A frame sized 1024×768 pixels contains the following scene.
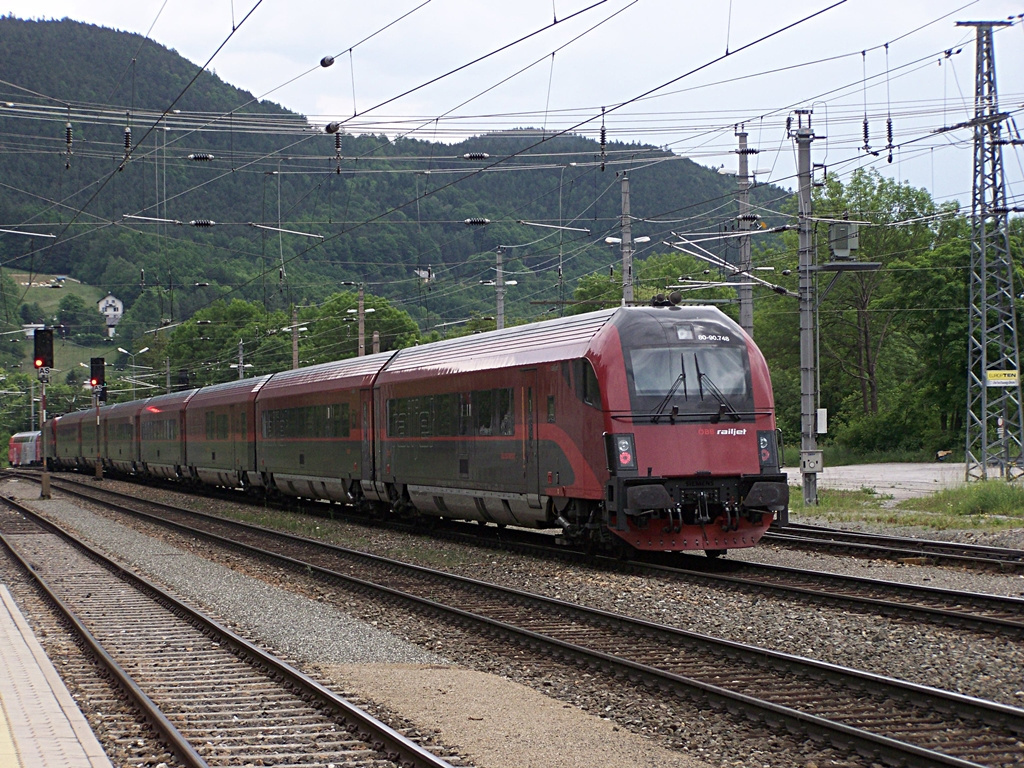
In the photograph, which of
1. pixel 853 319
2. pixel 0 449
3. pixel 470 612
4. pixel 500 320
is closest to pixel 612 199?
pixel 853 319

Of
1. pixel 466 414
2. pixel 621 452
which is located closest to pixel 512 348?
pixel 466 414

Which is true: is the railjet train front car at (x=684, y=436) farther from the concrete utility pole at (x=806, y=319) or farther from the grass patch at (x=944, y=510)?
the concrete utility pole at (x=806, y=319)

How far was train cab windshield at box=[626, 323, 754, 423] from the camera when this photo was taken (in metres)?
16.0

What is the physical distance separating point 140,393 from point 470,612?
402 ft

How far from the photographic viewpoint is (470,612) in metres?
13.0

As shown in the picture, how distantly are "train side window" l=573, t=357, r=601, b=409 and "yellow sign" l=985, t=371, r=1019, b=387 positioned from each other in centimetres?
1888

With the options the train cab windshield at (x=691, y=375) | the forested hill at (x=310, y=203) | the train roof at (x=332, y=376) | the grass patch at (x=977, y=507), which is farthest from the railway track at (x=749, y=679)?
the forested hill at (x=310, y=203)

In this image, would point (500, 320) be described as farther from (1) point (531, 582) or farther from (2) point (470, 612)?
(2) point (470, 612)

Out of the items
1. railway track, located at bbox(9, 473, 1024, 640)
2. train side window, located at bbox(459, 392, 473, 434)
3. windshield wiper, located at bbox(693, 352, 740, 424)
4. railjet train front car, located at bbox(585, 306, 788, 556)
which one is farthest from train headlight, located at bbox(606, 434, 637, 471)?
train side window, located at bbox(459, 392, 473, 434)

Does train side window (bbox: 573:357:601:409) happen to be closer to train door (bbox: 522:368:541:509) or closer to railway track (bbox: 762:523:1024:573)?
train door (bbox: 522:368:541:509)

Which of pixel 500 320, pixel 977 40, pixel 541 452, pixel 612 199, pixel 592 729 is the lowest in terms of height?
pixel 592 729

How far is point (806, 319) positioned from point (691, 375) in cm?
1047

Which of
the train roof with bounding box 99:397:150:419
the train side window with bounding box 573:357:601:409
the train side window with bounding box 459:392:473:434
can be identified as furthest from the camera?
the train roof with bounding box 99:397:150:419

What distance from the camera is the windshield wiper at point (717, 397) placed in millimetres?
16094
